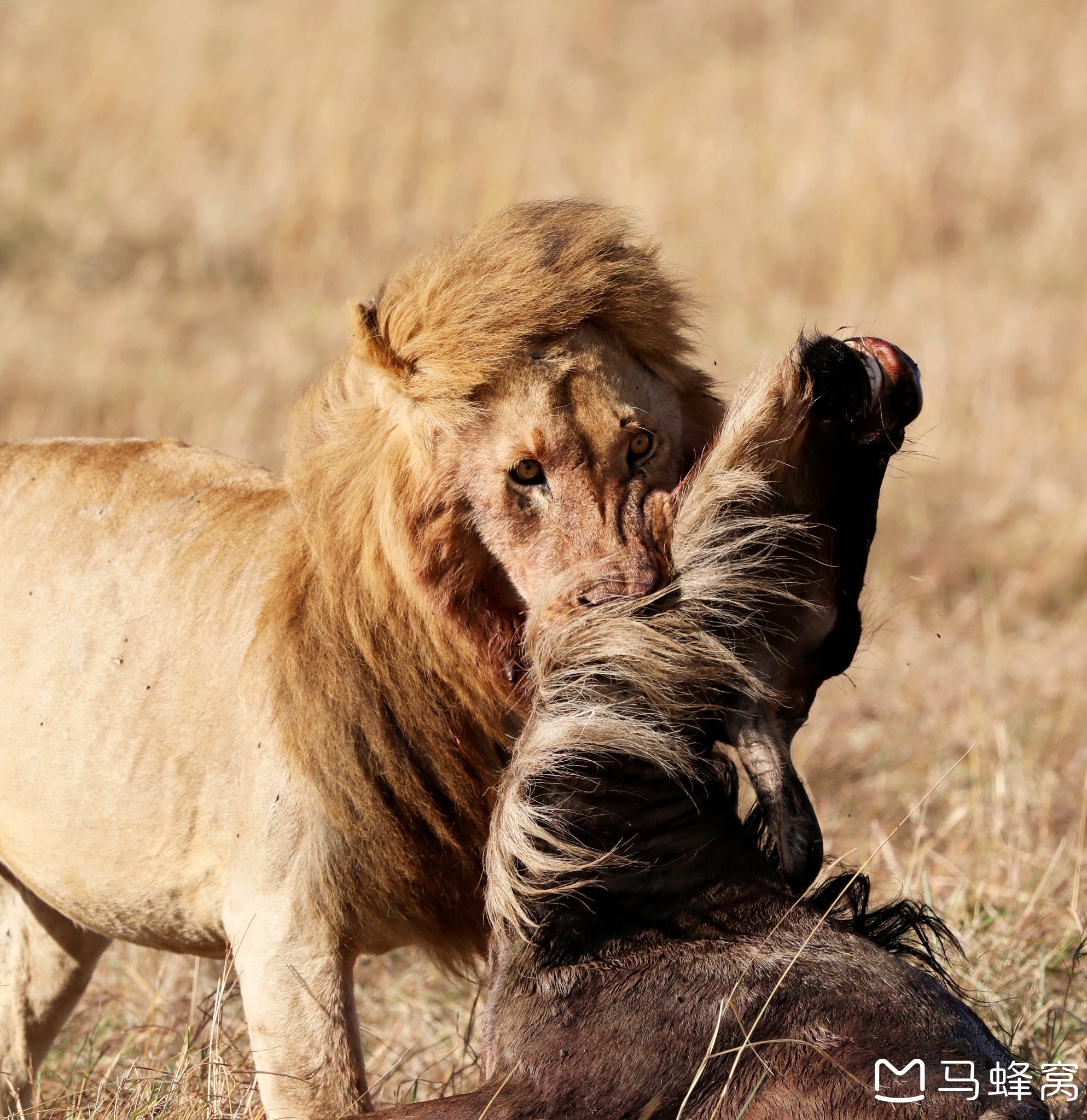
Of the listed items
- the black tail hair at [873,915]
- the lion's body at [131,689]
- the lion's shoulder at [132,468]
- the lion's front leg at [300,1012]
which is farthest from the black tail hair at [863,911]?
the lion's shoulder at [132,468]

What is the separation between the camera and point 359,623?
2.22 meters

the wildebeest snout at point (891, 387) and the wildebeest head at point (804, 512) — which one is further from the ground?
the wildebeest snout at point (891, 387)

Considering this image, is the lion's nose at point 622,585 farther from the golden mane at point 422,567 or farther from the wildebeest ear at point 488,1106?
the wildebeest ear at point 488,1106

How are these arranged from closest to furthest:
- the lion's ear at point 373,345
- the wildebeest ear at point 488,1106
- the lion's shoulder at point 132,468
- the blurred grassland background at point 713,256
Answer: the wildebeest ear at point 488,1106 < the lion's ear at point 373,345 < the lion's shoulder at point 132,468 < the blurred grassland background at point 713,256

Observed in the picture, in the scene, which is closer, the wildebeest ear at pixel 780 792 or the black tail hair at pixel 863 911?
the wildebeest ear at pixel 780 792

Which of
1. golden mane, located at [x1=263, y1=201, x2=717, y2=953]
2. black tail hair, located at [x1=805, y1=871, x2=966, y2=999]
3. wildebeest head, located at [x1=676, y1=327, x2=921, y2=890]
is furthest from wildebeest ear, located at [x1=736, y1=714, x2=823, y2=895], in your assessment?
golden mane, located at [x1=263, y1=201, x2=717, y2=953]

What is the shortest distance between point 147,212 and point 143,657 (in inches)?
286

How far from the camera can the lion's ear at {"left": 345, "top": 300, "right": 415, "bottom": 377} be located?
217 cm

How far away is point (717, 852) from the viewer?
1986mm

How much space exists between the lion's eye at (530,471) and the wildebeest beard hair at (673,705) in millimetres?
225

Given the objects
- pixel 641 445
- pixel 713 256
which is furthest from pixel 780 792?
pixel 713 256

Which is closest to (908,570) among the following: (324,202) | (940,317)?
(940,317)

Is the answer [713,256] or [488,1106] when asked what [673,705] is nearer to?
[488,1106]

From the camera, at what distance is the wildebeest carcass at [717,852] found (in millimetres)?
1844
